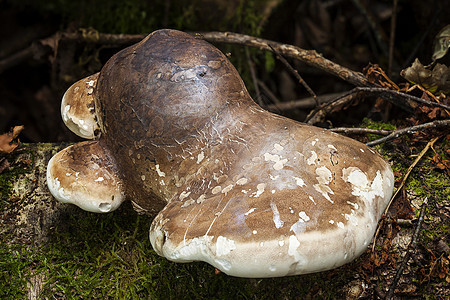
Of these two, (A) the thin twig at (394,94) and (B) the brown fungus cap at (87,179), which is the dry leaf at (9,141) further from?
(A) the thin twig at (394,94)

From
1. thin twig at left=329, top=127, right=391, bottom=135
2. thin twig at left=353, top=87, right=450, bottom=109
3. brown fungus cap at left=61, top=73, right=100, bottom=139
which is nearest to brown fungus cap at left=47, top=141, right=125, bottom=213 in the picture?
brown fungus cap at left=61, top=73, right=100, bottom=139

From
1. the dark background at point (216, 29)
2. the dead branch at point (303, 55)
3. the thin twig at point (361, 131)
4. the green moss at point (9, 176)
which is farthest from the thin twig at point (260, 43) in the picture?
the green moss at point (9, 176)

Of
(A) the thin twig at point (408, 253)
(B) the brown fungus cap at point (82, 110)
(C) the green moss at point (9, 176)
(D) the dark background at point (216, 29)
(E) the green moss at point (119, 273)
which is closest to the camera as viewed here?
(A) the thin twig at point (408, 253)

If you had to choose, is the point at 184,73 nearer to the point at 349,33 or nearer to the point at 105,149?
the point at 105,149

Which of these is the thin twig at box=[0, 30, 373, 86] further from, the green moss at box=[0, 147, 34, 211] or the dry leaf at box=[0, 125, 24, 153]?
the green moss at box=[0, 147, 34, 211]

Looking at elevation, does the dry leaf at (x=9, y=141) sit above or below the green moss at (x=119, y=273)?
above

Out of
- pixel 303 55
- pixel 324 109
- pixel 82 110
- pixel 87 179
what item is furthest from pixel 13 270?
pixel 303 55

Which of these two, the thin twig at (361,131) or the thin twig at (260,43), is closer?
the thin twig at (361,131)
